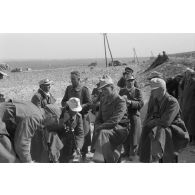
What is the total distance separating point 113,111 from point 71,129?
2.22ft

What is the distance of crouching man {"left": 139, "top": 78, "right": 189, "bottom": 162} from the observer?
4.57 metres

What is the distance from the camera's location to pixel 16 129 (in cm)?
377

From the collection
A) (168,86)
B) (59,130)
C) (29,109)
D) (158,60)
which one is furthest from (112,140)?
(158,60)

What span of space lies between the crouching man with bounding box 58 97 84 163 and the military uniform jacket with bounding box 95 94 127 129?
13.7 inches

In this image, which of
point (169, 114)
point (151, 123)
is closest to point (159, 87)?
point (169, 114)

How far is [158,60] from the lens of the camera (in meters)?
17.1

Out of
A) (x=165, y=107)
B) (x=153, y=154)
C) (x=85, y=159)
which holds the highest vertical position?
(x=165, y=107)

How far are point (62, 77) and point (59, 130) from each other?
1441 centimetres

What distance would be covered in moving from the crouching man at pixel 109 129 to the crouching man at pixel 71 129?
0.84 ft

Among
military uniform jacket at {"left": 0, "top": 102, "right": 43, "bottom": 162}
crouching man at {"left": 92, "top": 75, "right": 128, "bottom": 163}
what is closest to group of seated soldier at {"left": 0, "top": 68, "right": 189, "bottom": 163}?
crouching man at {"left": 92, "top": 75, "right": 128, "bottom": 163}

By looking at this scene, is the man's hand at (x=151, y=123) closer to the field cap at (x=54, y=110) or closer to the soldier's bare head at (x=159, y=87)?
the soldier's bare head at (x=159, y=87)

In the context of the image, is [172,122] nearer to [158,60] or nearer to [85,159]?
[85,159]

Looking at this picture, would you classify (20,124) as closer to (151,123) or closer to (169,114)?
(151,123)

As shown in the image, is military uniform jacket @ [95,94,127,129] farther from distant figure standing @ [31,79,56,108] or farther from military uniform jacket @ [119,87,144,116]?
distant figure standing @ [31,79,56,108]
